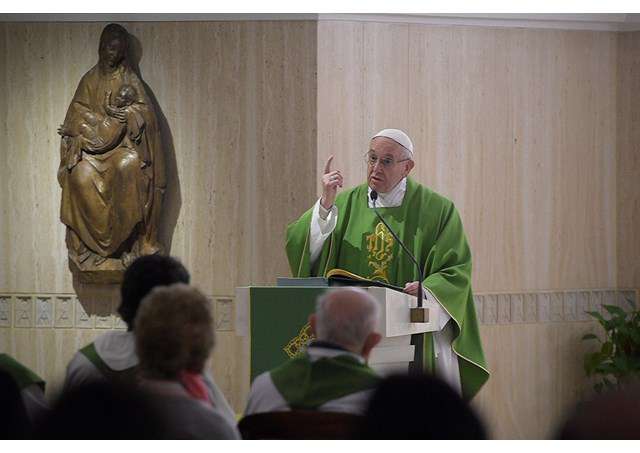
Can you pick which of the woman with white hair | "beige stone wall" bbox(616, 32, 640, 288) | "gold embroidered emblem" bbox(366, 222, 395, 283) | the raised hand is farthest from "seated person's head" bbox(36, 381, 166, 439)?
"beige stone wall" bbox(616, 32, 640, 288)

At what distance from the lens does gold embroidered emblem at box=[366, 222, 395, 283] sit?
6.48 metres

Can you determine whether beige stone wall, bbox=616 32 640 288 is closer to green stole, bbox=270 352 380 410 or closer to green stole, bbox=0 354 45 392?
green stole, bbox=270 352 380 410

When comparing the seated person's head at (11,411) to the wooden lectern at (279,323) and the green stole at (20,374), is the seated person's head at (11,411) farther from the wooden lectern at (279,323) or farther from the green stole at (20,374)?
the wooden lectern at (279,323)

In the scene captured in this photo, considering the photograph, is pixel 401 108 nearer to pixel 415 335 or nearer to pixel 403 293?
pixel 415 335

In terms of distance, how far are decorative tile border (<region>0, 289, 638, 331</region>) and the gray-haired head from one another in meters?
3.89

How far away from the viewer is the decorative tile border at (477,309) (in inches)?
316

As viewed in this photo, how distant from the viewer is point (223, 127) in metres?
7.94

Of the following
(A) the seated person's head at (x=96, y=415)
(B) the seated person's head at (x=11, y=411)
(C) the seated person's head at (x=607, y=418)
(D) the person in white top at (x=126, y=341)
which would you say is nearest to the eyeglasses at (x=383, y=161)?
(D) the person in white top at (x=126, y=341)

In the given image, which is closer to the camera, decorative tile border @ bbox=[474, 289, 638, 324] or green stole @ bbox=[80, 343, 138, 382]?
green stole @ bbox=[80, 343, 138, 382]

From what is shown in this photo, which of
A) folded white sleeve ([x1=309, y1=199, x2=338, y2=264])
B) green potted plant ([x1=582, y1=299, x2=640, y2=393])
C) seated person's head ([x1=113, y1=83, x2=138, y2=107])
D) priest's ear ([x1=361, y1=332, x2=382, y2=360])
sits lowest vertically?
green potted plant ([x1=582, y1=299, x2=640, y2=393])

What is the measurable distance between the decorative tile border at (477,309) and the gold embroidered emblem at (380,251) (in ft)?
5.43

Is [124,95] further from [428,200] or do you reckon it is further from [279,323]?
[279,323]

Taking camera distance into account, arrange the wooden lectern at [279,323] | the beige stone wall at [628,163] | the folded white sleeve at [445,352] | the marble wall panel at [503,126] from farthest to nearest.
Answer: the beige stone wall at [628,163] → the marble wall panel at [503,126] → the folded white sleeve at [445,352] → the wooden lectern at [279,323]

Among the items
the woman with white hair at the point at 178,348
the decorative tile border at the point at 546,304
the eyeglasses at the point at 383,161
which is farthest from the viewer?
the decorative tile border at the point at 546,304
